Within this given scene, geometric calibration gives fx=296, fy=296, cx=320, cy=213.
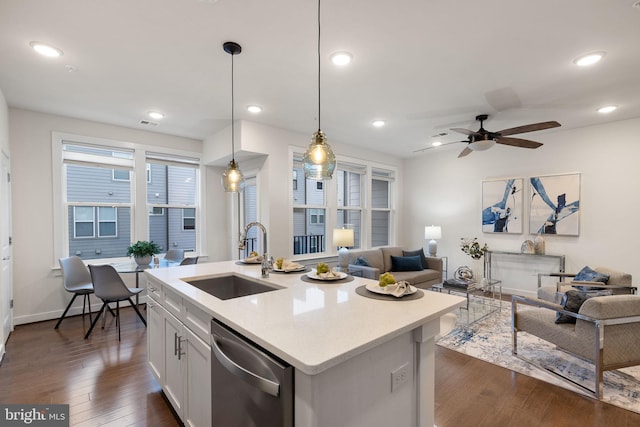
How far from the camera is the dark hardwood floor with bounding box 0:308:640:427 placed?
2.06m

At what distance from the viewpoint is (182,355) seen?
6.05 feet

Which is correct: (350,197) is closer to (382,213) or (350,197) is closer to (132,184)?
(382,213)

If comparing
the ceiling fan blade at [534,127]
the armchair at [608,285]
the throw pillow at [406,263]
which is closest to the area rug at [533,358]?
the armchair at [608,285]

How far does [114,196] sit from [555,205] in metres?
7.04

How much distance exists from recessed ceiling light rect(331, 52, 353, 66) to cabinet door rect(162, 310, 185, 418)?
238 cm

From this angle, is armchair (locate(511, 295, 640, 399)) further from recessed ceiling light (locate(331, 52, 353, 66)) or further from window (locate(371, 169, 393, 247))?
window (locate(371, 169, 393, 247))

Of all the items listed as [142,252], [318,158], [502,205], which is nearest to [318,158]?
[318,158]

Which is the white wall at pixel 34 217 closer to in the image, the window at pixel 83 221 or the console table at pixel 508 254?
the window at pixel 83 221

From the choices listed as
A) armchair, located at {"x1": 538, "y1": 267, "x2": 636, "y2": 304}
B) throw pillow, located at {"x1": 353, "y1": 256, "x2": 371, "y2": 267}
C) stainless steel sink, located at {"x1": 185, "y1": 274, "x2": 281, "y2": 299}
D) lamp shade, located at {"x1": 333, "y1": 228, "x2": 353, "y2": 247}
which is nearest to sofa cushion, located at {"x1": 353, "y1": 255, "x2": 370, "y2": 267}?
throw pillow, located at {"x1": 353, "y1": 256, "x2": 371, "y2": 267}

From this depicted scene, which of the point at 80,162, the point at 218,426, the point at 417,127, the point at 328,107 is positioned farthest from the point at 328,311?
the point at 80,162

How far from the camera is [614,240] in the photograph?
Answer: 4344 millimetres

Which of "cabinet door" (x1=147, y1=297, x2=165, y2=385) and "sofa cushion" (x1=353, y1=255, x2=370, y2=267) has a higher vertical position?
"sofa cushion" (x1=353, y1=255, x2=370, y2=267)

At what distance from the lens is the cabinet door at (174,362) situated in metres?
1.88

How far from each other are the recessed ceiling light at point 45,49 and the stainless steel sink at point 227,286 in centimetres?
220
